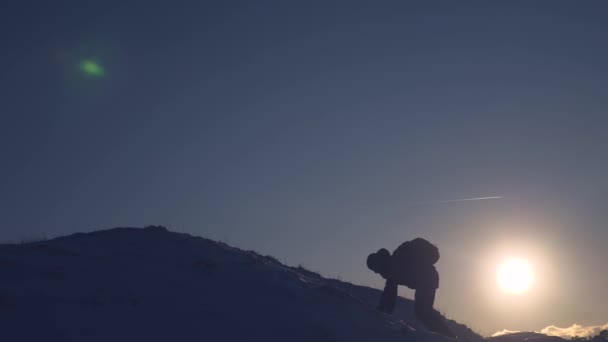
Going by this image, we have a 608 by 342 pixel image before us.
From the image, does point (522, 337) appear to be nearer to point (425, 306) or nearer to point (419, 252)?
point (425, 306)

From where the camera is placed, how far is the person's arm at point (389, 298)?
2617 centimetres

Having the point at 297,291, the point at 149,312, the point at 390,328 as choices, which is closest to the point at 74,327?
the point at 149,312

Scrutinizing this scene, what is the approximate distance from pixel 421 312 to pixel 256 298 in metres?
10.4

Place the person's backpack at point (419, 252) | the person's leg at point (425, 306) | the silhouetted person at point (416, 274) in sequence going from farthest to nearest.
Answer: the person's backpack at point (419, 252) → the silhouetted person at point (416, 274) → the person's leg at point (425, 306)

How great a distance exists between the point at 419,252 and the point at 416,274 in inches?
40.5

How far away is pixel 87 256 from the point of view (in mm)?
21188

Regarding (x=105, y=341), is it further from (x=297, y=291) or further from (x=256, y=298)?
(x=297, y=291)

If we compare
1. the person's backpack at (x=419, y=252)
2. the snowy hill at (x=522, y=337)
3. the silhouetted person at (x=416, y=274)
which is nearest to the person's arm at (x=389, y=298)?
the silhouetted person at (x=416, y=274)

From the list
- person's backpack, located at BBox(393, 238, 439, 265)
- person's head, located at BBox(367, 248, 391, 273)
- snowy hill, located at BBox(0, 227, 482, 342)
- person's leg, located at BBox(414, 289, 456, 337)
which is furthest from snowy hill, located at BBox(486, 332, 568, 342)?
snowy hill, located at BBox(0, 227, 482, 342)

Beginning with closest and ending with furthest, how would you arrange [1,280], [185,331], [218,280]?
[185,331] → [1,280] → [218,280]

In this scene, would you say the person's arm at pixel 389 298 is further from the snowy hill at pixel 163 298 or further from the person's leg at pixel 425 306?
the snowy hill at pixel 163 298

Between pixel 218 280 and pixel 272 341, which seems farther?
pixel 218 280

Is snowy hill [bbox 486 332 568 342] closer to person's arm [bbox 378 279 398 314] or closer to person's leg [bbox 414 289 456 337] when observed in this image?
person's leg [bbox 414 289 456 337]

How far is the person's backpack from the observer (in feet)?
90.6
